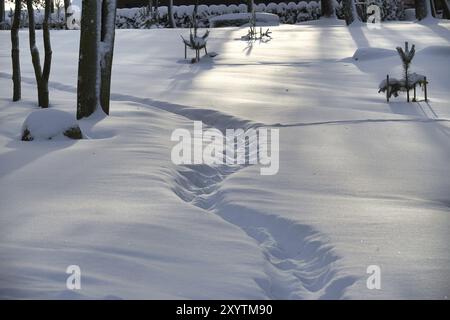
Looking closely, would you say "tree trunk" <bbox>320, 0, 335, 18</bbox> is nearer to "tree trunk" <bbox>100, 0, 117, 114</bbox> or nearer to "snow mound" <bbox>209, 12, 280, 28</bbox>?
"snow mound" <bbox>209, 12, 280, 28</bbox>

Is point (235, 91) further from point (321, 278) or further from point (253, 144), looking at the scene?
point (321, 278)

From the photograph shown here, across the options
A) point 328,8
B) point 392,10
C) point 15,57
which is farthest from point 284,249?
point 392,10

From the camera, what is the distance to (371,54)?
2136 centimetres

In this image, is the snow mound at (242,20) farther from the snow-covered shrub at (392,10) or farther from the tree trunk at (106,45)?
the tree trunk at (106,45)

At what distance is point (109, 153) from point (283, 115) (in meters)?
4.18

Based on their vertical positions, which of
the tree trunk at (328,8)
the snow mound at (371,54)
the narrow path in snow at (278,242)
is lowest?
the narrow path in snow at (278,242)

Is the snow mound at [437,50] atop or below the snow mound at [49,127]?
atop

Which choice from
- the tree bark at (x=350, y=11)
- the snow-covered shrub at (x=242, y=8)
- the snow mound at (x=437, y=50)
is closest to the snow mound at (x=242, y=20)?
the tree bark at (x=350, y=11)

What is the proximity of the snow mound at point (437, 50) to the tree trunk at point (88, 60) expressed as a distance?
12.4 meters

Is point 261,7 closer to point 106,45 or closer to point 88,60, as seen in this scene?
point 106,45

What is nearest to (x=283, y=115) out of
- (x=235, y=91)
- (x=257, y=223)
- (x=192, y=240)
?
(x=235, y=91)

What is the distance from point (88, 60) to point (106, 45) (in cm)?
50

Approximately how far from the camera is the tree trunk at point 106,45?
12077 millimetres

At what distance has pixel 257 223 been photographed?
21.8 ft
